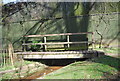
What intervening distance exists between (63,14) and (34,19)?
2358mm

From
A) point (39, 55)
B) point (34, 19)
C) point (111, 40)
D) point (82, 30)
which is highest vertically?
point (34, 19)

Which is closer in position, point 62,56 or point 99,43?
point 62,56

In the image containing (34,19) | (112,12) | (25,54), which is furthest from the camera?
(34,19)

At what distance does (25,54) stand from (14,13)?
15.3ft

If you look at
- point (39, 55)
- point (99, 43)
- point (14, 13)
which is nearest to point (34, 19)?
point (14, 13)

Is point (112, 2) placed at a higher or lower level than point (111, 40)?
higher

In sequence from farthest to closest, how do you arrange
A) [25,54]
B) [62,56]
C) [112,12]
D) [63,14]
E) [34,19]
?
[34,19] < [63,14] < [112,12] < [25,54] < [62,56]

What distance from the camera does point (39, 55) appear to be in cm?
843

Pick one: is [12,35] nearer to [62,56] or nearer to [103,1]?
[62,56]

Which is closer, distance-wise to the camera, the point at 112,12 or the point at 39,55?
the point at 39,55

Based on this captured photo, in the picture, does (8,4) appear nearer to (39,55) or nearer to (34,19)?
(34,19)

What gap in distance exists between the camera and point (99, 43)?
9.85m

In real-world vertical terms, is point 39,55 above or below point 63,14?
below

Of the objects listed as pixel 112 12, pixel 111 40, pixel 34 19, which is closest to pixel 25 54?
pixel 34 19
